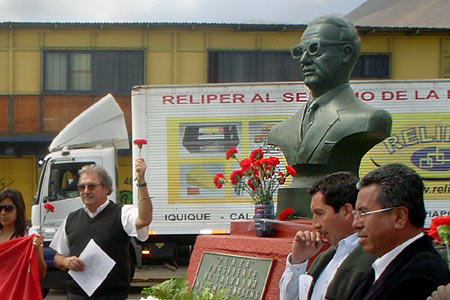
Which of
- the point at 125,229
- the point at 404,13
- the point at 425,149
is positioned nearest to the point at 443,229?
the point at 125,229

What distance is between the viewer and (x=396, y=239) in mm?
2564

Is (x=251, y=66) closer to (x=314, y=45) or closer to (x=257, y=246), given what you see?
(x=314, y=45)

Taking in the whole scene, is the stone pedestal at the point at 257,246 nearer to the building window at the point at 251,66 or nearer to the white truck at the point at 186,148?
the white truck at the point at 186,148

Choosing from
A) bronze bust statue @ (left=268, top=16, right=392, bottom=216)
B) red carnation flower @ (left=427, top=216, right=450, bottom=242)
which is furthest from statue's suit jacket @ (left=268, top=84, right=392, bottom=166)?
red carnation flower @ (left=427, top=216, right=450, bottom=242)

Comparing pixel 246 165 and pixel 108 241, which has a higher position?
pixel 246 165

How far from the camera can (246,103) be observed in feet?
40.5

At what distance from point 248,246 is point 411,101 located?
7.93 m

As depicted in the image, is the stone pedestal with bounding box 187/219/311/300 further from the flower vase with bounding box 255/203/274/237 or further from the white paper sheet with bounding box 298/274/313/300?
the white paper sheet with bounding box 298/274/313/300

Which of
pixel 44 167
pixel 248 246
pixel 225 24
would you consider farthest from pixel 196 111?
pixel 248 246

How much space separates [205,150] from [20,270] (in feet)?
24.4

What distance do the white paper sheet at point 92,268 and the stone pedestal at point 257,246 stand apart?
0.65 m

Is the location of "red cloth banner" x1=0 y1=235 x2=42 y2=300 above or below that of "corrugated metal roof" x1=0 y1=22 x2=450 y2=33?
below

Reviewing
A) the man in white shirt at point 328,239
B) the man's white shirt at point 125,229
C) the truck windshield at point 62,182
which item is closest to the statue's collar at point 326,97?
the man's white shirt at point 125,229

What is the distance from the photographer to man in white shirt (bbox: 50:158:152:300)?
472cm
